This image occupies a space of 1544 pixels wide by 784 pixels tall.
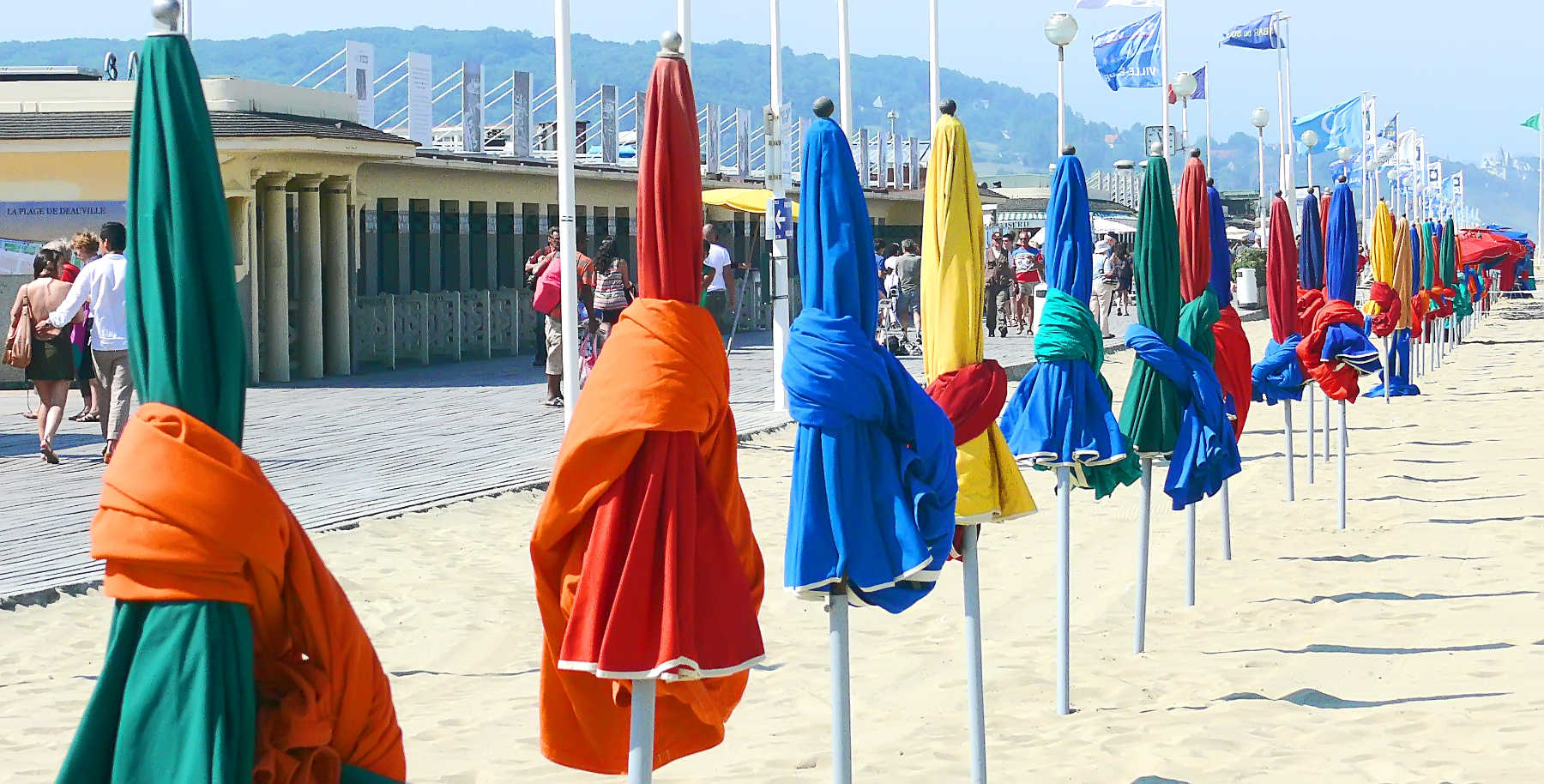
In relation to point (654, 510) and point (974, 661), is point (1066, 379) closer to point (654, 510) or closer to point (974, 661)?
point (974, 661)

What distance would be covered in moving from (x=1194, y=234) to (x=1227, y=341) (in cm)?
63

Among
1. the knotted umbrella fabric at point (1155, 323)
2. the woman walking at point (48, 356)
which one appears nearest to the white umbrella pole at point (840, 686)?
the knotted umbrella fabric at point (1155, 323)

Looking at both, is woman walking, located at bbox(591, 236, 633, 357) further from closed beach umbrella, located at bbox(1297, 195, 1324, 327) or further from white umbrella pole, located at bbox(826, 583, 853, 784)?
white umbrella pole, located at bbox(826, 583, 853, 784)

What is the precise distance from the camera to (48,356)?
43.0 feet

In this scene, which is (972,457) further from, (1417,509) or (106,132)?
(106,132)

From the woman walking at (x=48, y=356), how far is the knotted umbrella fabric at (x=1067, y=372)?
8.73 m

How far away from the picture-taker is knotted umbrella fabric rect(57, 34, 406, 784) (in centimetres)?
261

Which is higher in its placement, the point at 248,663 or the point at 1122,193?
the point at 1122,193

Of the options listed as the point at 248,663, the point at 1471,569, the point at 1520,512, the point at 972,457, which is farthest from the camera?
the point at 1520,512

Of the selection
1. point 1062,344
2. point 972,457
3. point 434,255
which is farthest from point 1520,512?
point 434,255

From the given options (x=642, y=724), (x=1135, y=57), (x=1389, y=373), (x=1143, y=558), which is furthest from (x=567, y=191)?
(x=1135, y=57)

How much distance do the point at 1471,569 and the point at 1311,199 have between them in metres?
3.64

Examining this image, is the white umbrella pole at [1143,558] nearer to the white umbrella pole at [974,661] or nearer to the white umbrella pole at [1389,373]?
the white umbrella pole at [974,661]

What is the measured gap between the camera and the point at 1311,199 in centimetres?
1250
